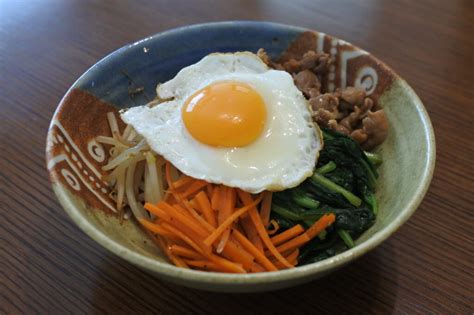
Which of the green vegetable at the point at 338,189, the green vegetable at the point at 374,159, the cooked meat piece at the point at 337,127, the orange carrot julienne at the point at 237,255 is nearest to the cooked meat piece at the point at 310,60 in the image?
the cooked meat piece at the point at 337,127

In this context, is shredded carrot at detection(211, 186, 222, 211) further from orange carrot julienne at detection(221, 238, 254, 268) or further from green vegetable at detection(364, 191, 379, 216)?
green vegetable at detection(364, 191, 379, 216)

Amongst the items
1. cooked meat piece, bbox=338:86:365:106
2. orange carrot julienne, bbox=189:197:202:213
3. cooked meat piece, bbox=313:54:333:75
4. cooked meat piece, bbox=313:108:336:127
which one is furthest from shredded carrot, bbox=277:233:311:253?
cooked meat piece, bbox=313:54:333:75

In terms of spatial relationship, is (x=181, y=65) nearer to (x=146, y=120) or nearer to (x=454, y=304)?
(x=146, y=120)

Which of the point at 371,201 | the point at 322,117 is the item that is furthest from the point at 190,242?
the point at 322,117

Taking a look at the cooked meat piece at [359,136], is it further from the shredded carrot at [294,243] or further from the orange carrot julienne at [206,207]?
the orange carrot julienne at [206,207]

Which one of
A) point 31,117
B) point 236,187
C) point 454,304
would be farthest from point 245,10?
point 454,304

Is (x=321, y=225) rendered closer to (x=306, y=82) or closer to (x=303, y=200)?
→ (x=303, y=200)

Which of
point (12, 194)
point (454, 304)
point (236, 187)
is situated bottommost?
point (454, 304)
